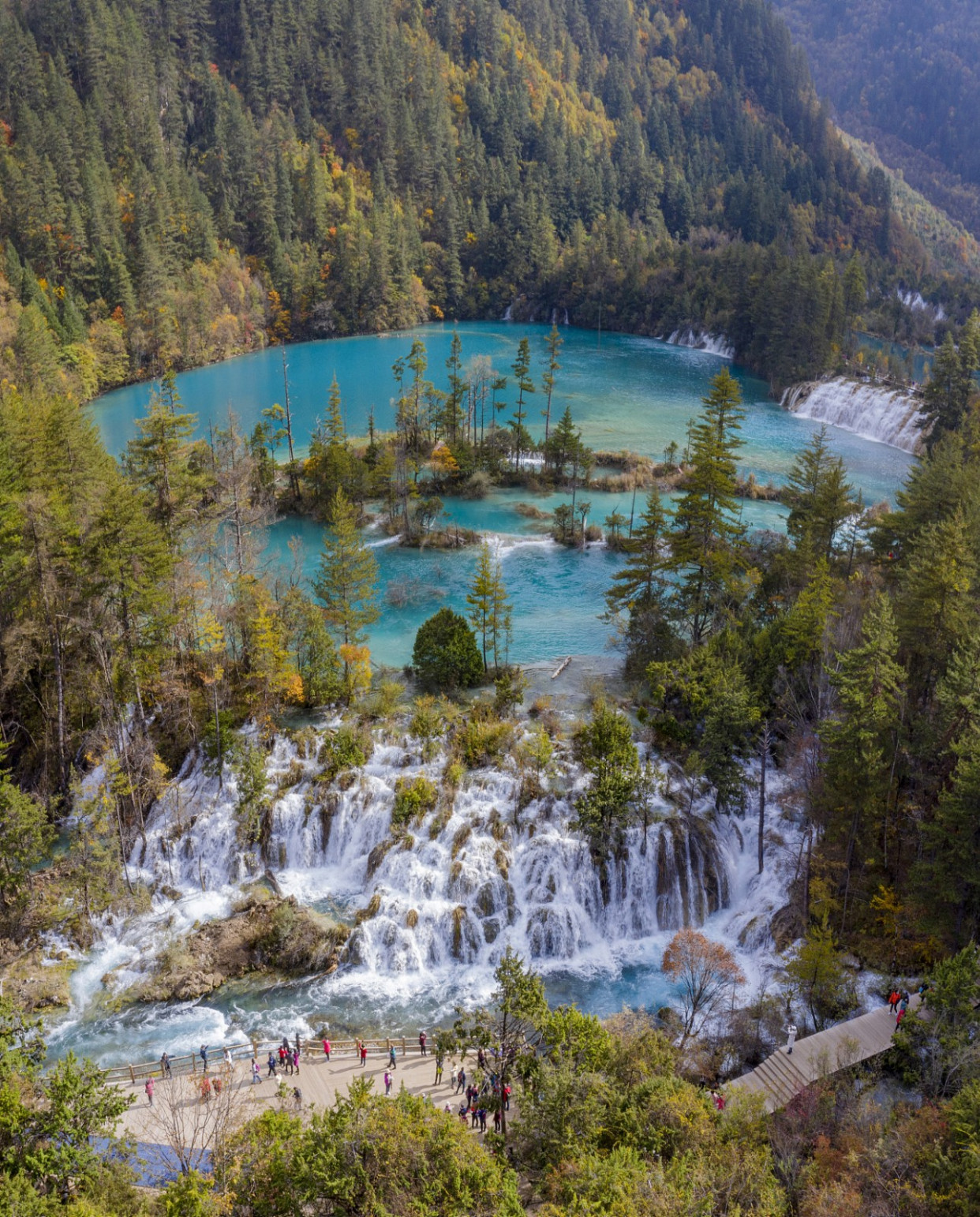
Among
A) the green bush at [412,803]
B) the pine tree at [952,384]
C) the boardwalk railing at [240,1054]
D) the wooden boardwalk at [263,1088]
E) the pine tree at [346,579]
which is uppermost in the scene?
the pine tree at [952,384]

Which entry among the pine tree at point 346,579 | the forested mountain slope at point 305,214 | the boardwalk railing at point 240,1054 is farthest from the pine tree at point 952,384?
the boardwalk railing at point 240,1054

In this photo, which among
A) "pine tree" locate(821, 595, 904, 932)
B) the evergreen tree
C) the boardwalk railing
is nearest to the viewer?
the boardwalk railing

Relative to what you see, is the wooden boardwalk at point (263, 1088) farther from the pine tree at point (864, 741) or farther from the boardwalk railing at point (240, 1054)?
the pine tree at point (864, 741)

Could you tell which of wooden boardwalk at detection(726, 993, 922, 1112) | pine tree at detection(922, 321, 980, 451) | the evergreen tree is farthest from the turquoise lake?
wooden boardwalk at detection(726, 993, 922, 1112)

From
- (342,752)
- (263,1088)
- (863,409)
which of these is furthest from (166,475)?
(863,409)

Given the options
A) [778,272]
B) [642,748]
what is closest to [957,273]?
[778,272]

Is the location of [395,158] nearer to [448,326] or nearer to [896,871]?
[448,326]

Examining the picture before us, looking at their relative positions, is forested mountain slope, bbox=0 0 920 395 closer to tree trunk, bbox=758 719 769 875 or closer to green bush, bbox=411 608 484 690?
green bush, bbox=411 608 484 690
